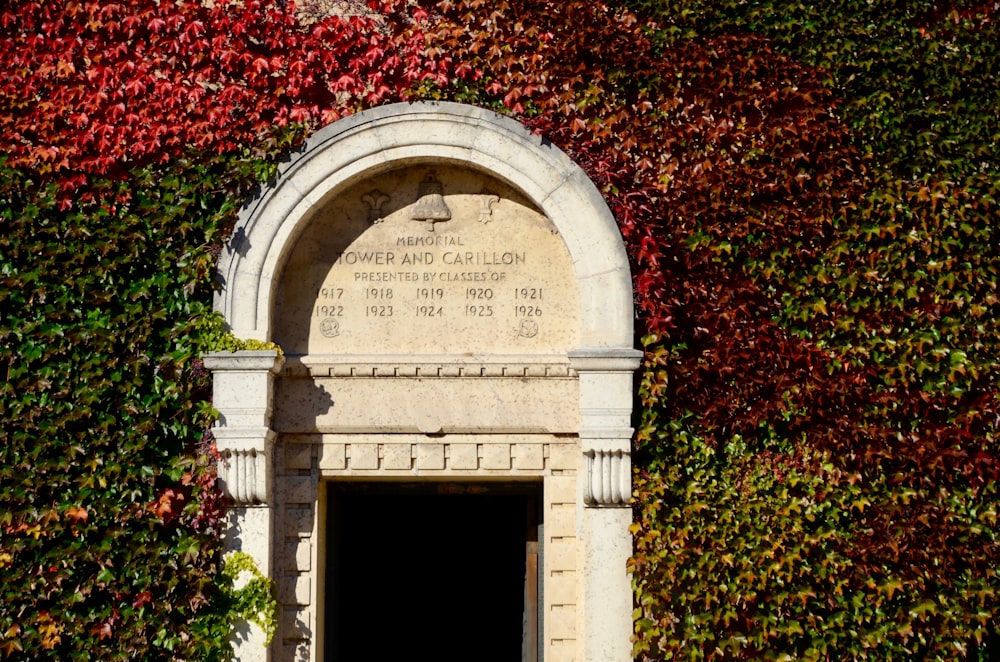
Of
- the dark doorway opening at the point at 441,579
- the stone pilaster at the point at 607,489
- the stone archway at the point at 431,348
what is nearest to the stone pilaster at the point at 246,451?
the stone archway at the point at 431,348

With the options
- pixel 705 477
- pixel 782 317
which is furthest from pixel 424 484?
pixel 782 317

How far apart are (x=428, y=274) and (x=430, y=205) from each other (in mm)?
444

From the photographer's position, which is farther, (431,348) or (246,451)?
(431,348)

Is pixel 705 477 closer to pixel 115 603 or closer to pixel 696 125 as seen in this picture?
pixel 696 125

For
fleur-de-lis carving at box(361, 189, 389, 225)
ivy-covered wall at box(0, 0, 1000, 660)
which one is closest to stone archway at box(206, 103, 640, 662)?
fleur-de-lis carving at box(361, 189, 389, 225)

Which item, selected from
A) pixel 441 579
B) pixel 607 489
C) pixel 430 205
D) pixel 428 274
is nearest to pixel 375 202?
pixel 430 205

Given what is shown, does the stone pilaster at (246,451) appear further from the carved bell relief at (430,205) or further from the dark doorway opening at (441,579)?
the dark doorway opening at (441,579)

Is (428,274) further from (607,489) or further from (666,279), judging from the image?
(607,489)

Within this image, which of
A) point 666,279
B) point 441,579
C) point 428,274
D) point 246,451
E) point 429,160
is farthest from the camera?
point 441,579

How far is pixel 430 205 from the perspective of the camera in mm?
6676

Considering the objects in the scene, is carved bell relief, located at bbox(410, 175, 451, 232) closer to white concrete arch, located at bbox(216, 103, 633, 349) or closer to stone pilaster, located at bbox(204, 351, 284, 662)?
white concrete arch, located at bbox(216, 103, 633, 349)

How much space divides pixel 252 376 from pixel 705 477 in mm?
2756

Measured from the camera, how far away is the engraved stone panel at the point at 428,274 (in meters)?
6.59

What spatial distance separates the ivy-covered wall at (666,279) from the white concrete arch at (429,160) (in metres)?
0.15
